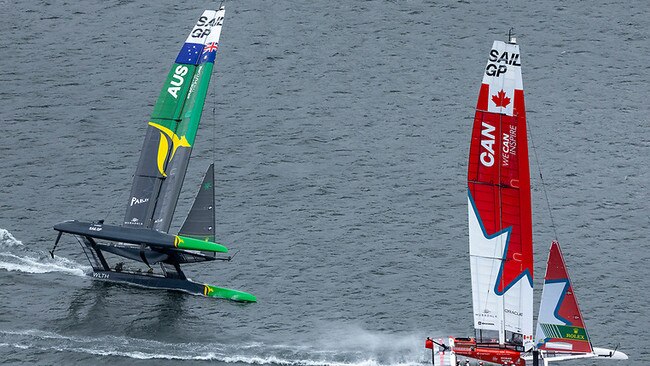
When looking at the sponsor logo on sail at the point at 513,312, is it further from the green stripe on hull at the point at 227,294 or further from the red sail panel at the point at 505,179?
the green stripe on hull at the point at 227,294

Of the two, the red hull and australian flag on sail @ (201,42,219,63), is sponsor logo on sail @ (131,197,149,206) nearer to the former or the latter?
australian flag on sail @ (201,42,219,63)

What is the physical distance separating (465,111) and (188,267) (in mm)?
42410

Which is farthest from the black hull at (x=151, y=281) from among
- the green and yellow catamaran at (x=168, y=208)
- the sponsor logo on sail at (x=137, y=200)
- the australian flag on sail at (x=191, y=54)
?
the australian flag on sail at (x=191, y=54)

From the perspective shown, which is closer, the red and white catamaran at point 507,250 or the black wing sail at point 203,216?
the red and white catamaran at point 507,250

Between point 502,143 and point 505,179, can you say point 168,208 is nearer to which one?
point 505,179

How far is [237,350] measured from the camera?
98.8 m

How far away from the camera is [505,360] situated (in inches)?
3489

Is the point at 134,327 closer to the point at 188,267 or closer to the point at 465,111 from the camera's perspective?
the point at 188,267

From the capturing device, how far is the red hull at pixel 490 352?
8862cm

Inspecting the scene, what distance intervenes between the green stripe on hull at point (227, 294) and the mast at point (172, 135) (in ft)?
23.3

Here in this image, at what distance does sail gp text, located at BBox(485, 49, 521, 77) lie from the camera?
8269cm

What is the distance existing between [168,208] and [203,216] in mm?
3413

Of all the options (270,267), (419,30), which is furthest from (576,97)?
(270,267)

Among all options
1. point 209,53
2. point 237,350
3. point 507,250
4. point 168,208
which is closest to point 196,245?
point 168,208
